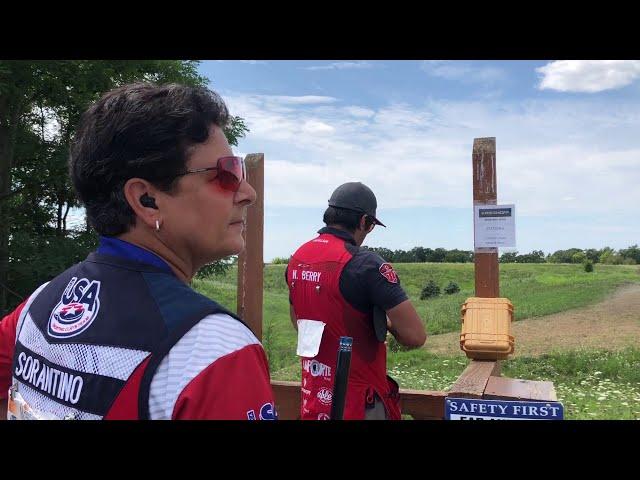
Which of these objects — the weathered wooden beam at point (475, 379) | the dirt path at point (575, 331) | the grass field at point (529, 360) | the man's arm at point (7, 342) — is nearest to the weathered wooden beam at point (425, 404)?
the weathered wooden beam at point (475, 379)

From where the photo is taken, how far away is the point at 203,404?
2.82ft

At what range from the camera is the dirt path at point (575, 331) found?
10695 mm

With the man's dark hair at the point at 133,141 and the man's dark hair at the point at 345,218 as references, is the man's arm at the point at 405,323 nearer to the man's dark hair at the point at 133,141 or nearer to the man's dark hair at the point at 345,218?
the man's dark hair at the point at 345,218

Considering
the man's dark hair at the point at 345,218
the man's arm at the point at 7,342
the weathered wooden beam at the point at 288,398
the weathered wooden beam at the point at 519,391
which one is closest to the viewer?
the man's arm at the point at 7,342

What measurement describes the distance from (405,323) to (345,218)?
67 cm

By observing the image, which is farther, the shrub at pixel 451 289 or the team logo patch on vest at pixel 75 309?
the shrub at pixel 451 289

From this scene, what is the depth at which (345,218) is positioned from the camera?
114 inches

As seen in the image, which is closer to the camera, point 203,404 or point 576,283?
point 203,404

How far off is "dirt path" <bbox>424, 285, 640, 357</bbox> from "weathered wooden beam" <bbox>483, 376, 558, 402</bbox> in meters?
8.03

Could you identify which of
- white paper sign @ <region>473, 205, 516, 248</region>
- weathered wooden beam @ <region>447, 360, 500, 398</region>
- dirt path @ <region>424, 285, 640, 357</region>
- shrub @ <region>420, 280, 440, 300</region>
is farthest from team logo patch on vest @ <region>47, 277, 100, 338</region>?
shrub @ <region>420, 280, 440, 300</region>

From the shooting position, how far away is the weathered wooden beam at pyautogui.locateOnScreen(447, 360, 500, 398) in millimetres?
2221
